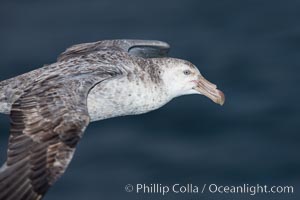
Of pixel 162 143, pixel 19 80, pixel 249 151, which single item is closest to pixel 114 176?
pixel 162 143

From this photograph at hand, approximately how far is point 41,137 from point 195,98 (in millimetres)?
7520

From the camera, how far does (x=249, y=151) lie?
20484mm

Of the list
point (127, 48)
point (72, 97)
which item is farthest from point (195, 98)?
point (72, 97)

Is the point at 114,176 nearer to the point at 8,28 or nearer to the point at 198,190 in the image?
the point at 198,190

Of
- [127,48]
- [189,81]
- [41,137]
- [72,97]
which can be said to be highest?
[127,48]

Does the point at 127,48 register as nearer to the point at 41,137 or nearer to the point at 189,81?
the point at 189,81

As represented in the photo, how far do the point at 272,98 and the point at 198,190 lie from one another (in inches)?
108

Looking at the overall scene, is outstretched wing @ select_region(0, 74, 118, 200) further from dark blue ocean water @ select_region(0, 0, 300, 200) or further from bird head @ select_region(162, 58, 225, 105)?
dark blue ocean water @ select_region(0, 0, 300, 200)

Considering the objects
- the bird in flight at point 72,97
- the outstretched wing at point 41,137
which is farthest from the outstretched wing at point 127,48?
the outstretched wing at point 41,137

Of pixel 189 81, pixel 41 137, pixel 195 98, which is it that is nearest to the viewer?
pixel 41 137

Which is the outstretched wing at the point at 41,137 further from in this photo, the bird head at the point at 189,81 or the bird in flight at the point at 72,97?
the bird head at the point at 189,81

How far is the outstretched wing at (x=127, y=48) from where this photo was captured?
18300 millimetres

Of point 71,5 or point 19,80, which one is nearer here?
point 19,80

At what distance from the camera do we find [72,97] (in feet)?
49.1
